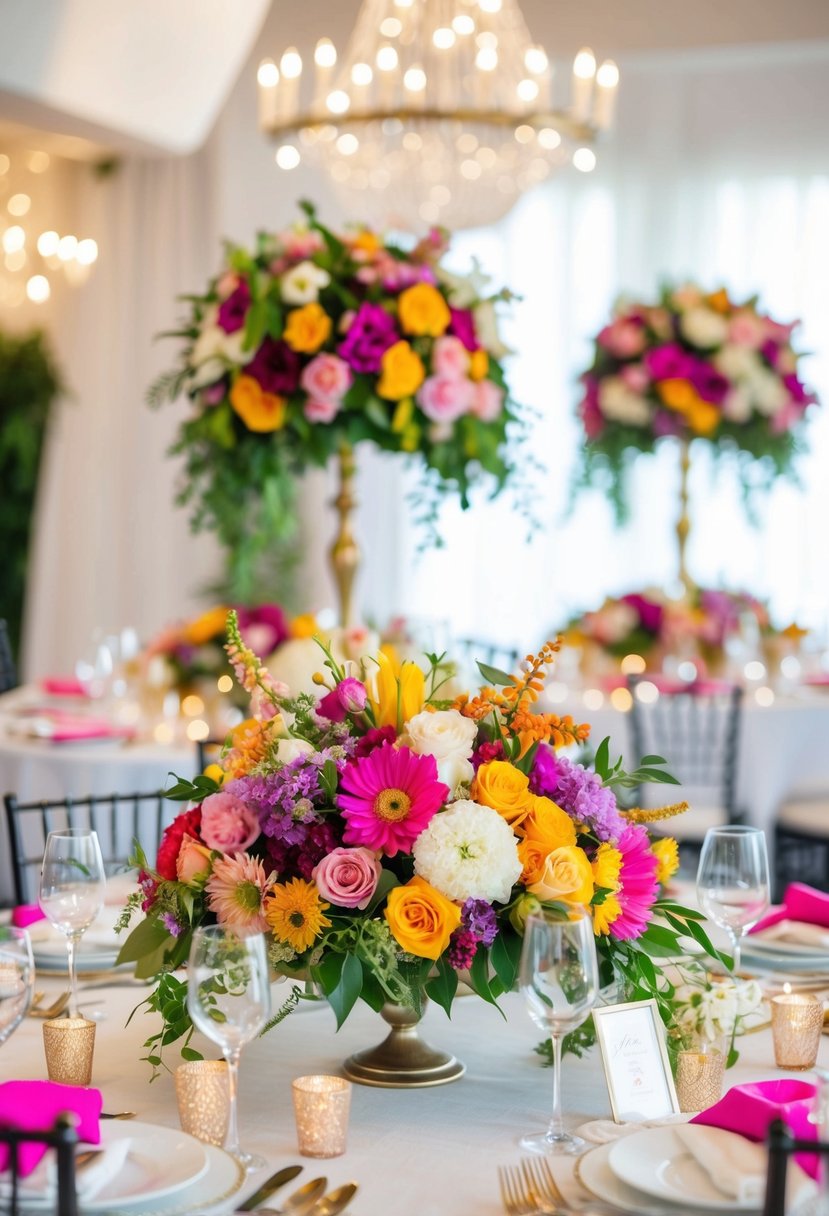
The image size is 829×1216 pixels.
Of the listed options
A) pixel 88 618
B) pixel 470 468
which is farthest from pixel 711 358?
pixel 88 618

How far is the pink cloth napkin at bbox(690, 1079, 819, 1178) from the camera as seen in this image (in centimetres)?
134

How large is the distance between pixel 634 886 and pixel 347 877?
31 cm

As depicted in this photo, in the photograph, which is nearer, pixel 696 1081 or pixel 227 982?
pixel 227 982

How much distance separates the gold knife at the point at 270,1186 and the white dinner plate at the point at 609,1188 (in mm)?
257

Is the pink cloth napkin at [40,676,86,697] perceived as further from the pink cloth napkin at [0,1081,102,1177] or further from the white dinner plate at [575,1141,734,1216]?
the white dinner plate at [575,1141,734,1216]

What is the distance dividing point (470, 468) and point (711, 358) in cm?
177

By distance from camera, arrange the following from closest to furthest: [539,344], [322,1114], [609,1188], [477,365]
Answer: [609,1188] → [322,1114] → [477,365] → [539,344]

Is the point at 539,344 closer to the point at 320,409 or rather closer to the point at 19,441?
the point at 19,441

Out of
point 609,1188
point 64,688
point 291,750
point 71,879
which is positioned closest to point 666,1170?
point 609,1188

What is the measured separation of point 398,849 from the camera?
5.02 ft

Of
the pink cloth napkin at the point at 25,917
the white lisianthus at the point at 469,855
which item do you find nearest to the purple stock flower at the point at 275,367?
the pink cloth napkin at the point at 25,917

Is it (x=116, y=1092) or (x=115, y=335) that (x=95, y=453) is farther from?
(x=116, y=1092)

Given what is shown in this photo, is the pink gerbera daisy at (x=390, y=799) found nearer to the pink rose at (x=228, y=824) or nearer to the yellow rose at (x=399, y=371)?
the pink rose at (x=228, y=824)

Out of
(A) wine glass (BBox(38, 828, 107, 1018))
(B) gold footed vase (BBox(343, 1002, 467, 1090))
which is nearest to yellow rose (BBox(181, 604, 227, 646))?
(A) wine glass (BBox(38, 828, 107, 1018))
